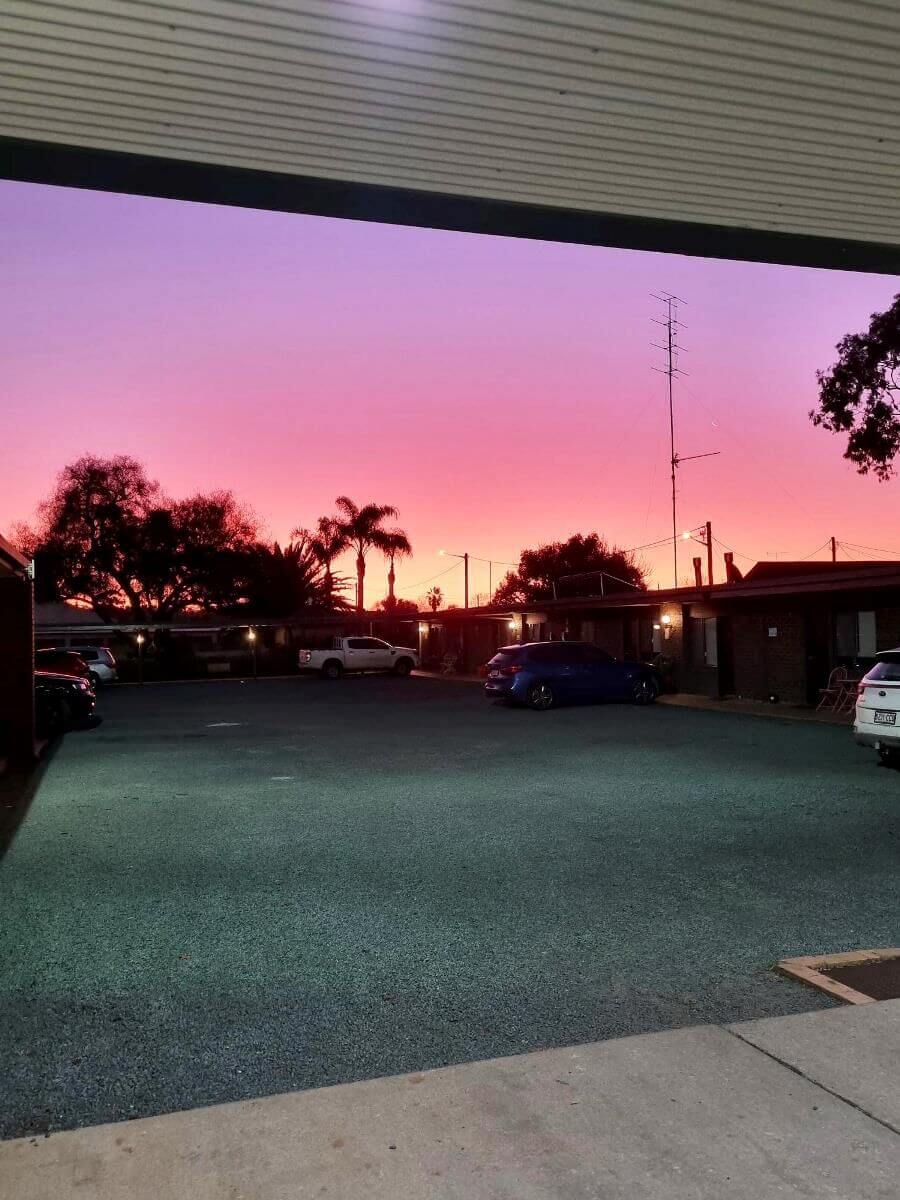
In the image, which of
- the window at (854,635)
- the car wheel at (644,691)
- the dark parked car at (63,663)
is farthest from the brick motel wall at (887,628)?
the dark parked car at (63,663)

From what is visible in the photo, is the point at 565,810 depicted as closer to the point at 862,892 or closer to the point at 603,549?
the point at 862,892

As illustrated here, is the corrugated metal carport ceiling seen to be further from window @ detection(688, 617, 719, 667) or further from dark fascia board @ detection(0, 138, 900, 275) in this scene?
window @ detection(688, 617, 719, 667)

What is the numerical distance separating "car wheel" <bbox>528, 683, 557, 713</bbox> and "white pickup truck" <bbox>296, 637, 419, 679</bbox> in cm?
2063

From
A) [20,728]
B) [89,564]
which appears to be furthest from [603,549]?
→ [20,728]

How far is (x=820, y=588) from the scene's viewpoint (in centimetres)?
1955

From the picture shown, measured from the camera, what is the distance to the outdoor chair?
67.2ft

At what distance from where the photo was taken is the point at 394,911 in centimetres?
596

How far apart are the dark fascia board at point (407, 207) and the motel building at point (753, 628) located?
47.6 ft

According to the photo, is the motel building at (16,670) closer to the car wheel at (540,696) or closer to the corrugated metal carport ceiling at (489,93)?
the corrugated metal carport ceiling at (489,93)

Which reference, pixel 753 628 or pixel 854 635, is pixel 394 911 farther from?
pixel 753 628

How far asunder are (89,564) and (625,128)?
5021cm

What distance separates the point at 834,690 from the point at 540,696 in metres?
6.43

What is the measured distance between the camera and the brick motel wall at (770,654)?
896 inches

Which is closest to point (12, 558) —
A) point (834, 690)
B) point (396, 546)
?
point (834, 690)
